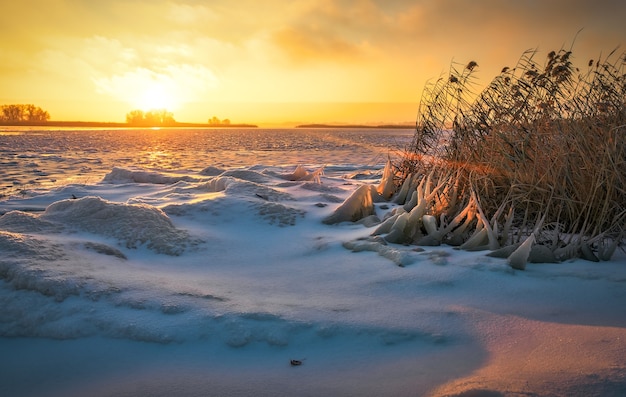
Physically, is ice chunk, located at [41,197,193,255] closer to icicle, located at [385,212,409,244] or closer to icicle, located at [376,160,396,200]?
icicle, located at [385,212,409,244]

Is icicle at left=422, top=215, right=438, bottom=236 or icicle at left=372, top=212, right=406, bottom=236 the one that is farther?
icicle at left=372, top=212, right=406, bottom=236

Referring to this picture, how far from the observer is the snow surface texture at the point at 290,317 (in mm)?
1319

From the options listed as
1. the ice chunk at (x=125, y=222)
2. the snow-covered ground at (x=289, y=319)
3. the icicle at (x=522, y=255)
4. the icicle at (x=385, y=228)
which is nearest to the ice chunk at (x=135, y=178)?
the ice chunk at (x=125, y=222)

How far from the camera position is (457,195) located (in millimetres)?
3393

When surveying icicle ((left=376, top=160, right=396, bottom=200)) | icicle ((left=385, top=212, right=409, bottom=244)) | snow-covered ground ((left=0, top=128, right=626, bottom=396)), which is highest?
icicle ((left=376, top=160, right=396, bottom=200))

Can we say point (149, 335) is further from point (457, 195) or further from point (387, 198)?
point (387, 198)

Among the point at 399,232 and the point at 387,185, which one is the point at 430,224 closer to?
the point at 399,232

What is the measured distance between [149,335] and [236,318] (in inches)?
13.5

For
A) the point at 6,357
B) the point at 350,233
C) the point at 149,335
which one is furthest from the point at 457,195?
the point at 6,357

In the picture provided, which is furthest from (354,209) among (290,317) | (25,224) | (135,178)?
(135,178)

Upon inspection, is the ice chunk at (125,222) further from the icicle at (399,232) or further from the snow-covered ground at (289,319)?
the icicle at (399,232)

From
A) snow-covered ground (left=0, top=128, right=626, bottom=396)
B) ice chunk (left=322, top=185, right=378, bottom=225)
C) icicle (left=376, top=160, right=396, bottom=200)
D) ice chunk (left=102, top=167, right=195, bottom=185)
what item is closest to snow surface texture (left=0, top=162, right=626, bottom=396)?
snow-covered ground (left=0, top=128, right=626, bottom=396)

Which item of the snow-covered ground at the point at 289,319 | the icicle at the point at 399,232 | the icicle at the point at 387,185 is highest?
the icicle at the point at 387,185

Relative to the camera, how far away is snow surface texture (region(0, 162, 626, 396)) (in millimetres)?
1319
